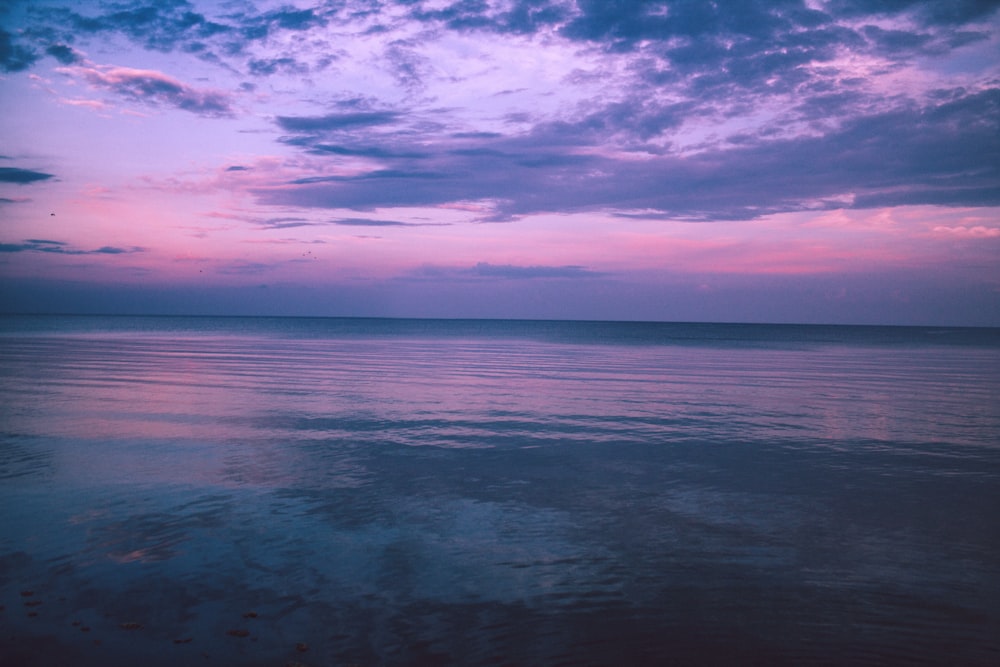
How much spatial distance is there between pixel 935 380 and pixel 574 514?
1420 inches

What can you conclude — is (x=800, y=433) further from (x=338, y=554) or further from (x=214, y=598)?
(x=214, y=598)

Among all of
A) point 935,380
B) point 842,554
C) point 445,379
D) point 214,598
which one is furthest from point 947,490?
point 935,380

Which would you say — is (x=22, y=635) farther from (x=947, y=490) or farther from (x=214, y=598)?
(x=947, y=490)

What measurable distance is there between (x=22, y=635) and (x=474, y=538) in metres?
6.23

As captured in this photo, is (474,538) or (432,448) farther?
(432,448)

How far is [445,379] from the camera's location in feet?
119

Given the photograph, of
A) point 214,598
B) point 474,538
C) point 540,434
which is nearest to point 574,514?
point 474,538

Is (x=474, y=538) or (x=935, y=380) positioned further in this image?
(x=935, y=380)

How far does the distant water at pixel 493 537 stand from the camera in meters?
7.69

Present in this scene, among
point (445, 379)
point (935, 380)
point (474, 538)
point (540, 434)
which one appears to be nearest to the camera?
point (474, 538)

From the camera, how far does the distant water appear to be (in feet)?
25.2

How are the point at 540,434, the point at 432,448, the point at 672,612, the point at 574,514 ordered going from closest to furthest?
the point at 672,612, the point at 574,514, the point at 432,448, the point at 540,434

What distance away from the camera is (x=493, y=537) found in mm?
11133

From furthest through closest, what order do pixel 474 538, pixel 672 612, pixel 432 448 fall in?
pixel 432 448
pixel 474 538
pixel 672 612
